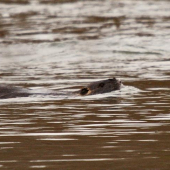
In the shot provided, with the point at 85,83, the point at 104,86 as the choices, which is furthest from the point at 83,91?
the point at 85,83

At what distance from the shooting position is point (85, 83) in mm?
17297

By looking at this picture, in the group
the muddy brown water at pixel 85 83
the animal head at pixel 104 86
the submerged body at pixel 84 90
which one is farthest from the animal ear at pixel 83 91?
the muddy brown water at pixel 85 83

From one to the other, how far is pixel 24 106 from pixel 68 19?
21564 mm

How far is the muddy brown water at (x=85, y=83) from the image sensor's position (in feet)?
28.8

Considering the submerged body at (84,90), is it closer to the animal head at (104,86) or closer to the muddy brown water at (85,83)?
the animal head at (104,86)

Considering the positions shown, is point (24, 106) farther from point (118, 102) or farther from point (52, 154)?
point (52, 154)

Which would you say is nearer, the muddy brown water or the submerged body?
the muddy brown water

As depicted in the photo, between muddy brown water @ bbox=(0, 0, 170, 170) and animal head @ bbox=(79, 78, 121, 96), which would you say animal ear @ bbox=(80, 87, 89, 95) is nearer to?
animal head @ bbox=(79, 78, 121, 96)

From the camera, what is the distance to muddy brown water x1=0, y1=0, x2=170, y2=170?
28.8ft

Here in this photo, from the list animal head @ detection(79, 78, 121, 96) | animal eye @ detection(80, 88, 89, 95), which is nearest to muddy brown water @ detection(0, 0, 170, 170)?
animal head @ detection(79, 78, 121, 96)

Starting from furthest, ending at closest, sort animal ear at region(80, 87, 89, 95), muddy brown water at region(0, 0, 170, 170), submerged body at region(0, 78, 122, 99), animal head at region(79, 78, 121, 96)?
animal head at region(79, 78, 121, 96), animal ear at region(80, 87, 89, 95), submerged body at region(0, 78, 122, 99), muddy brown water at region(0, 0, 170, 170)

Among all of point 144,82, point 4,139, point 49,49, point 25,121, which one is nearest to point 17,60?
point 49,49

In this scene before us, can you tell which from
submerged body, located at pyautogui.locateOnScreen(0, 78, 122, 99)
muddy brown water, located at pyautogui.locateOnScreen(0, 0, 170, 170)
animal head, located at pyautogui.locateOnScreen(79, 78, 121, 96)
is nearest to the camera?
muddy brown water, located at pyautogui.locateOnScreen(0, 0, 170, 170)

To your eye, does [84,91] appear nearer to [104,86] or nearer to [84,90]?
[84,90]
